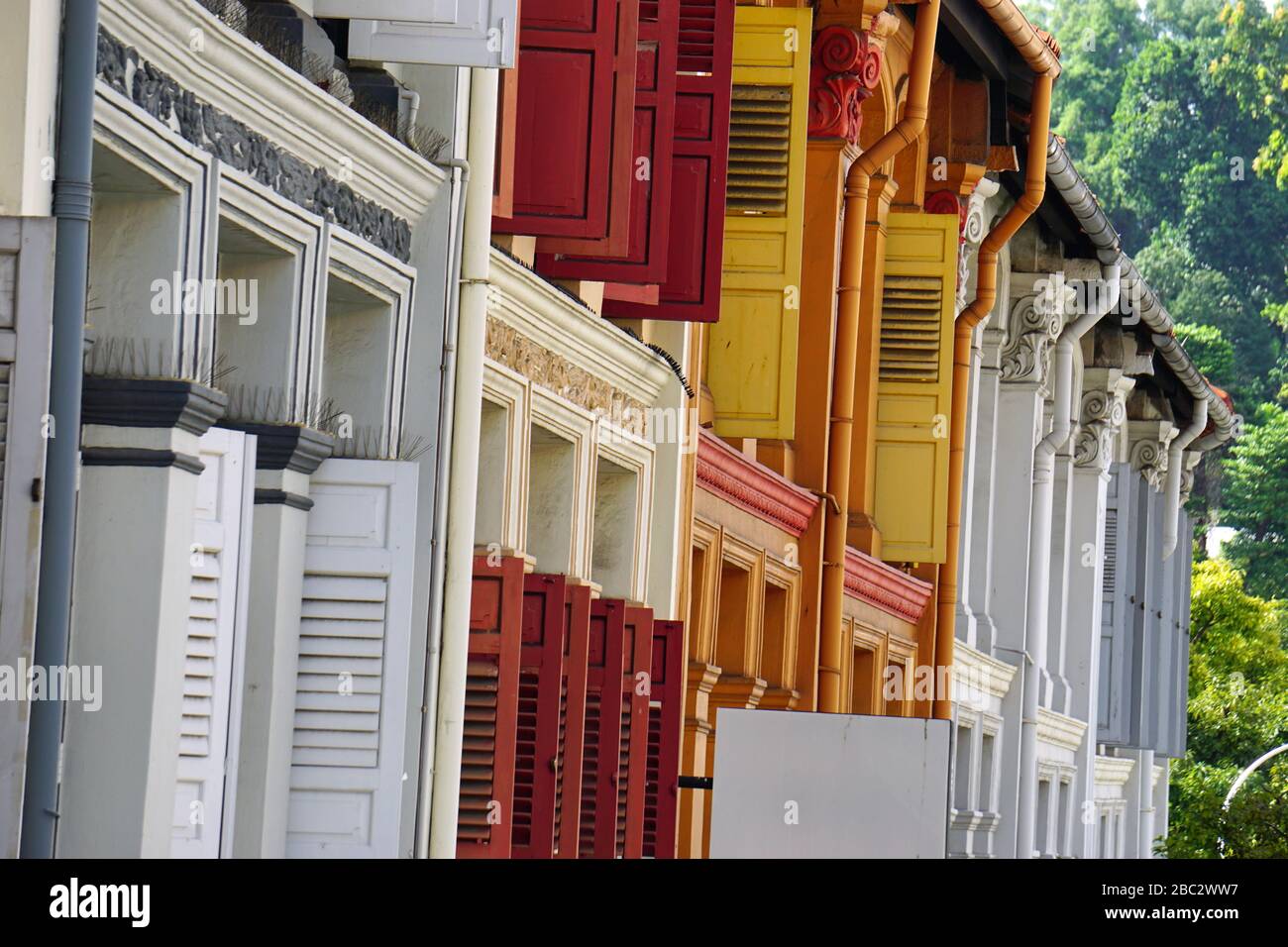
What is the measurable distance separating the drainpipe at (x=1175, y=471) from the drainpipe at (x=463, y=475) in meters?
25.4

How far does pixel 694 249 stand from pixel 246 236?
15.9 feet

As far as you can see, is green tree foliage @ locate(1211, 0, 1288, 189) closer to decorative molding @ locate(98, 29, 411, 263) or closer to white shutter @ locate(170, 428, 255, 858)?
decorative molding @ locate(98, 29, 411, 263)

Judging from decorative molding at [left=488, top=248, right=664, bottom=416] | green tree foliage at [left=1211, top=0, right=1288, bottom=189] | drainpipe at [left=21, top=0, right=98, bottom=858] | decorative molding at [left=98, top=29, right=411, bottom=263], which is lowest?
drainpipe at [left=21, top=0, right=98, bottom=858]

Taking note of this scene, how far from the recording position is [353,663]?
12.1 meters

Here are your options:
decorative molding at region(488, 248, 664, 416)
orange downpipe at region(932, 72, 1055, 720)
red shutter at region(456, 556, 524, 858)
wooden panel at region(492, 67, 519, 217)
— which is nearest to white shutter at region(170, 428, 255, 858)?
red shutter at region(456, 556, 524, 858)

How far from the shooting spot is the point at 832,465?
68.4 ft

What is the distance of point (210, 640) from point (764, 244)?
8011mm

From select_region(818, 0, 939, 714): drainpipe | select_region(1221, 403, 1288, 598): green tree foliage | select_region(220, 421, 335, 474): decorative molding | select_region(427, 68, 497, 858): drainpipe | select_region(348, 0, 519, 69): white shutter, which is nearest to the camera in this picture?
select_region(220, 421, 335, 474): decorative molding

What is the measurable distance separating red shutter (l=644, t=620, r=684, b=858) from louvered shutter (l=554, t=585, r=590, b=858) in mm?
1304

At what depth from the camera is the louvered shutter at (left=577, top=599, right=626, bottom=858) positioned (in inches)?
594

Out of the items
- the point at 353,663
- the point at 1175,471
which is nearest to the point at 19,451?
the point at 353,663

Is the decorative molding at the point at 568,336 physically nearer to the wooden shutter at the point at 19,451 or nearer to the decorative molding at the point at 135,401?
the decorative molding at the point at 135,401

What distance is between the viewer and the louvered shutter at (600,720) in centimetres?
1509
